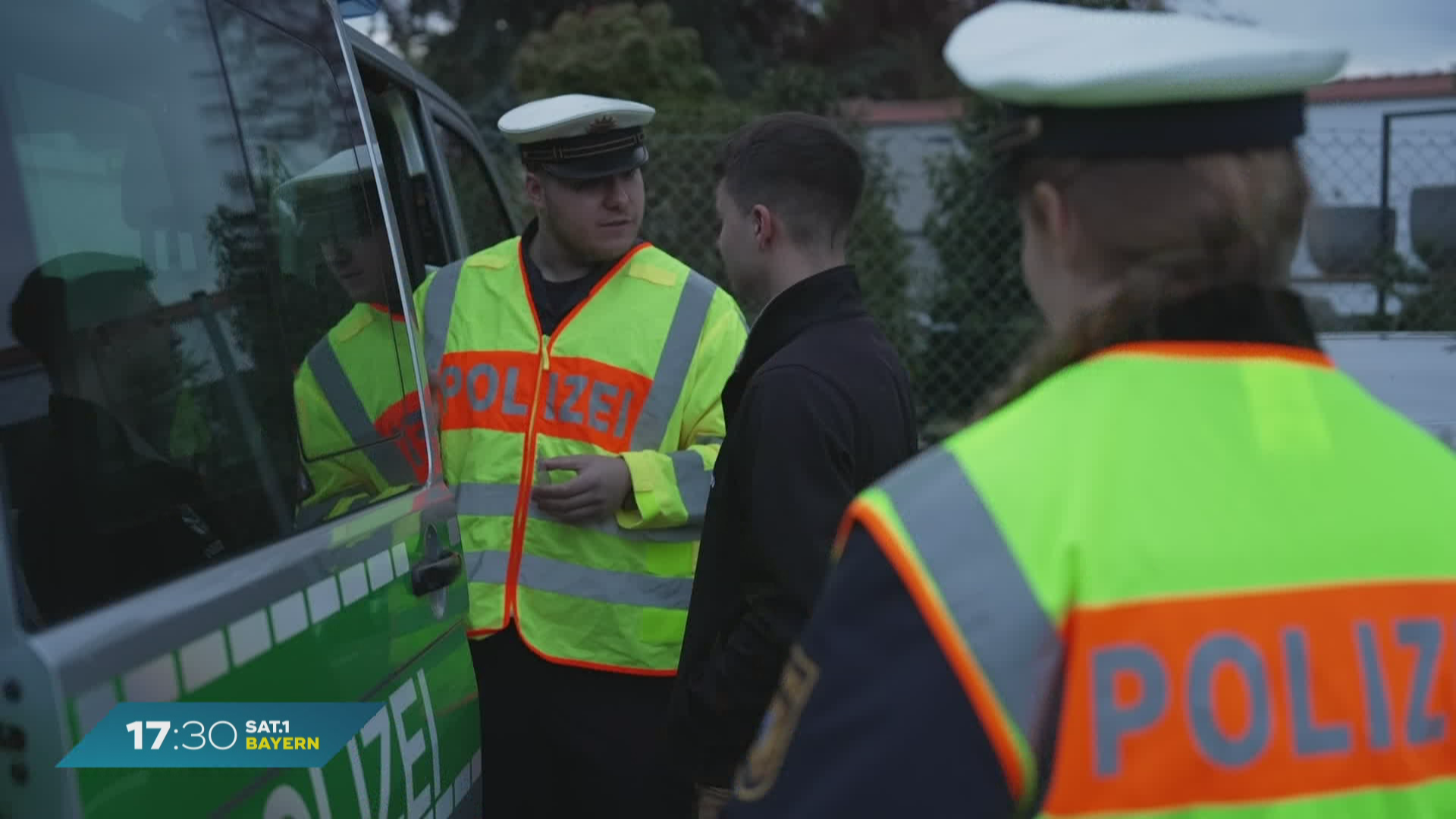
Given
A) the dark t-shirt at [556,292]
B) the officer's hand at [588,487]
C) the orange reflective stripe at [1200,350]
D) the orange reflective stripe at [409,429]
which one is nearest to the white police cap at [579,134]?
the dark t-shirt at [556,292]

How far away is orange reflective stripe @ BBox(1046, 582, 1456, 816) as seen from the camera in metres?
Result: 1.01

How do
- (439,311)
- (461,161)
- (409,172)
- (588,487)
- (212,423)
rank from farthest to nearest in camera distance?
1. (461,161)
2. (409,172)
3. (439,311)
4. (588,487)
5. (212,423)

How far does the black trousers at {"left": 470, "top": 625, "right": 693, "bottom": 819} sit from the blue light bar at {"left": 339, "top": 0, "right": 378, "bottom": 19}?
4.53ft

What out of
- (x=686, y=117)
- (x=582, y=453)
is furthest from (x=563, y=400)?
(x=686, y=117)

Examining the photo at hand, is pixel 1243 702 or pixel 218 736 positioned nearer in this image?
pixel 1243 702

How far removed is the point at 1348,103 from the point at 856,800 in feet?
30.3

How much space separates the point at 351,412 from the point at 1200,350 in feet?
5.17

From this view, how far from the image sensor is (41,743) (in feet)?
4.57

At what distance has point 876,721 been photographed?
3.36ft

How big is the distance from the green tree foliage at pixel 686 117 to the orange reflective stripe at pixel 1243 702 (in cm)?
626

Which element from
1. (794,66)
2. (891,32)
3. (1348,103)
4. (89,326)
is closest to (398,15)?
(891,32)

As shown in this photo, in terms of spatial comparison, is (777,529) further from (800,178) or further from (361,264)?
(361,264)

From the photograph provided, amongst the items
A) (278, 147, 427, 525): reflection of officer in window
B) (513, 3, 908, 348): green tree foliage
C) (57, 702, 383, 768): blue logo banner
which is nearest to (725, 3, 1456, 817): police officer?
(57, 702, 383, 768): blue logo banner

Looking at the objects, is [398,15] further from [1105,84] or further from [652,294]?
[1105,84]
